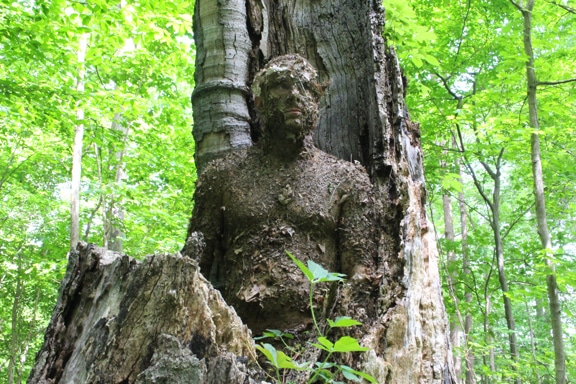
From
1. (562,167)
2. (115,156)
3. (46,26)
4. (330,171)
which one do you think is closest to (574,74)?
(562,167)

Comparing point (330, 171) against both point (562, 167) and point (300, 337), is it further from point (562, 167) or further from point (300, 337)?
point (562, 167)

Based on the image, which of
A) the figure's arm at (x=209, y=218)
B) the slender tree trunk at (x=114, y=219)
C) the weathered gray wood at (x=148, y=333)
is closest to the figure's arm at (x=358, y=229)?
the figure's arm at (x=209, y=218)

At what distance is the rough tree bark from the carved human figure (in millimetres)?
248

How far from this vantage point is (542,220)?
7754mm

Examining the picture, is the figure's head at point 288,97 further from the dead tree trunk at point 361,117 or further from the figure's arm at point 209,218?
the dead tree trunk at point 361,117

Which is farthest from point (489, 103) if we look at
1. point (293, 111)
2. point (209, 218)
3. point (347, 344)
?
point (347, 344)

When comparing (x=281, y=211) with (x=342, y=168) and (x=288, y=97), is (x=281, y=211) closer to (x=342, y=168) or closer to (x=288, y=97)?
(x=342, y=168)

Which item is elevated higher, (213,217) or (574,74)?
(574,74)

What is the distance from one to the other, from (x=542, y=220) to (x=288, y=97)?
677 cm

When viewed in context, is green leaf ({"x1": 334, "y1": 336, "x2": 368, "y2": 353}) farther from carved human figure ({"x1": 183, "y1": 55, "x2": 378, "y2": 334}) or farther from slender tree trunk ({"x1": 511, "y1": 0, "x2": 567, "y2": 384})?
slender tree trunk ({"x1": 511, "y1": 0, "x2": 567, "y2": 384})

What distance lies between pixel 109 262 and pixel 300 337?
1.25m

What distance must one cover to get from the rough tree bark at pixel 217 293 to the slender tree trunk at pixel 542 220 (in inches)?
189

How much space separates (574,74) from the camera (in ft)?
30.5

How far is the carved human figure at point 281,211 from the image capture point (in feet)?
9.04
